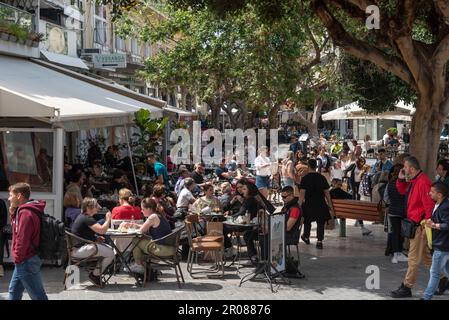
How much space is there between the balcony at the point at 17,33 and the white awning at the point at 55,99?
0.28 metres

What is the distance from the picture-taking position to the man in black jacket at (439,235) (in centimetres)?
820

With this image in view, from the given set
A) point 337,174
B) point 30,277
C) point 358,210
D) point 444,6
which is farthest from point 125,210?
point 337,174

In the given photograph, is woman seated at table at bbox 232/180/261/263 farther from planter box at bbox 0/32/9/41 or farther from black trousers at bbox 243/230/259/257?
planter box at bbox 0/32/9/41

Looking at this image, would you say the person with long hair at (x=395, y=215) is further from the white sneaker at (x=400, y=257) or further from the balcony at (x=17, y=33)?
the balcony at (x=17, y=33)

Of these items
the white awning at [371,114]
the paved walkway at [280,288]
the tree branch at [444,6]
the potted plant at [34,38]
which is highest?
the potted plant at [34,38]

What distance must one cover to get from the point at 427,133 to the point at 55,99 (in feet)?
21.6

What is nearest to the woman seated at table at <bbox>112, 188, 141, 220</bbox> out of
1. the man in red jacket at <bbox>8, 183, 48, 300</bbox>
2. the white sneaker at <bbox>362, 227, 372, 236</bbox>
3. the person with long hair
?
the man in red jacket at <bbox>8, 183, 48, 300</bbox>

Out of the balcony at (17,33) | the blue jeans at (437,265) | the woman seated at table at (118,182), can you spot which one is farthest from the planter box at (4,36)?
the blue jeans at (437,265)

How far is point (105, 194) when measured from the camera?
14.3m

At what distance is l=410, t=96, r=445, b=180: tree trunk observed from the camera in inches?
489

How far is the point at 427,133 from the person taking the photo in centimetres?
1252
